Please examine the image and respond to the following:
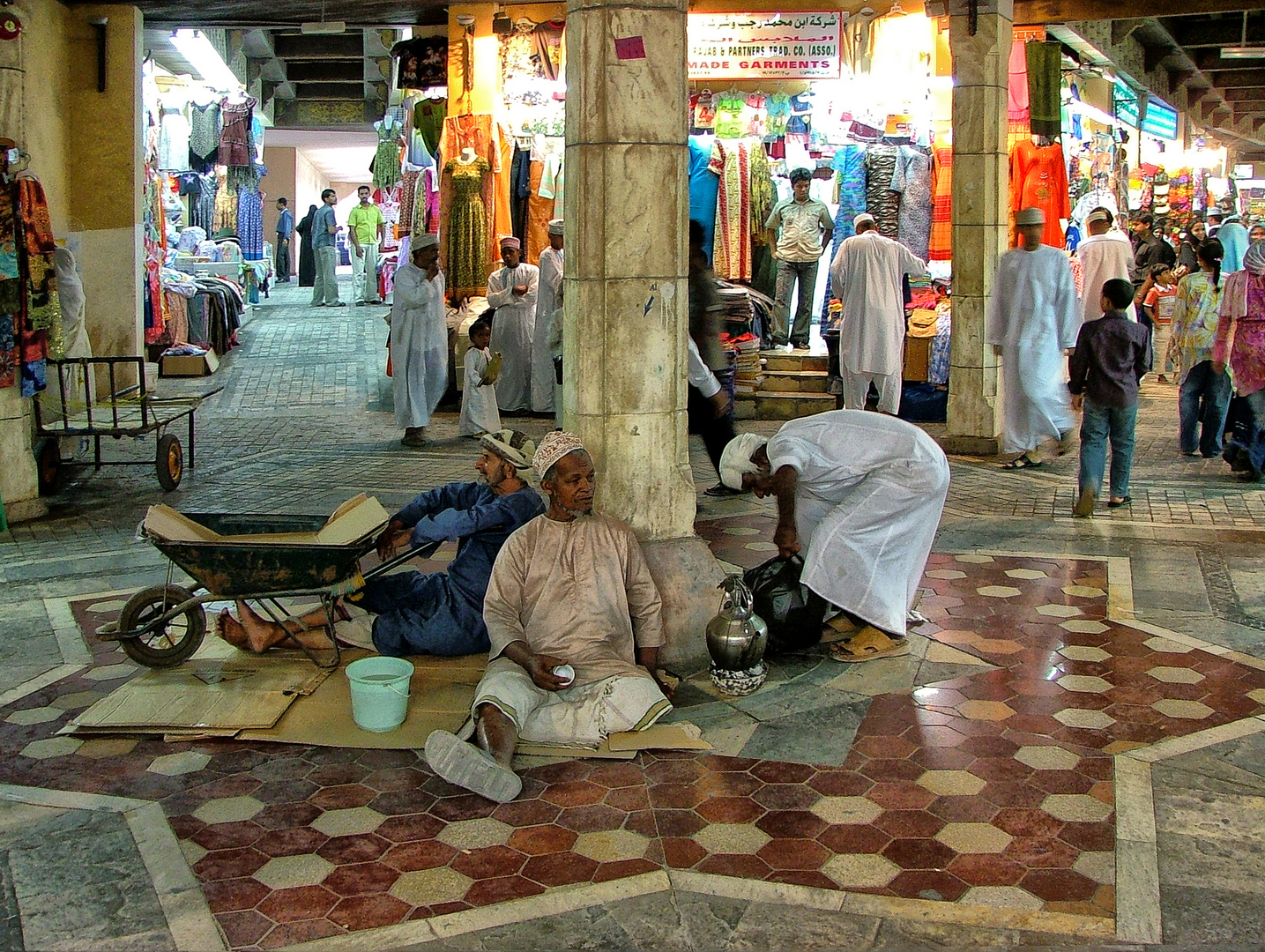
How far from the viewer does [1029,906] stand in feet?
12.1

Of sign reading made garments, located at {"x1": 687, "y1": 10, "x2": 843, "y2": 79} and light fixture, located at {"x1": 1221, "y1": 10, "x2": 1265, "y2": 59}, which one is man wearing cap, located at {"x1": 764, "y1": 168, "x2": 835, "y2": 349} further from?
light fixture, located at {"x1": 1221, "y1": 10, "x2": 1265, "y2": 59}

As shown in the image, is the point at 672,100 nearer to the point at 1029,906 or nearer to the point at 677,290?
the point at 677,290

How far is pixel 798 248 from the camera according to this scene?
541 inches

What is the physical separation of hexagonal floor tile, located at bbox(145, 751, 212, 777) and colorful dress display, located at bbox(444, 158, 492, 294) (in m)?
9.76

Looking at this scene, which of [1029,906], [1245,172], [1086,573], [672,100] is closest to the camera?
[1029,906]

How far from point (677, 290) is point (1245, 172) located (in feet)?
131

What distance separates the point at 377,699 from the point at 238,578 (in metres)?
0.86

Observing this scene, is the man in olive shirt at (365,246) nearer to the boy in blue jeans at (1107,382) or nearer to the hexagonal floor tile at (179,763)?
the boy in blue jeans at (1107,382)

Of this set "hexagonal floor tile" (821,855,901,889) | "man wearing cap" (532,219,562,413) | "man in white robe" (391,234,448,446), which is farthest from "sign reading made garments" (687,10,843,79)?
"hexagonal floor tile" (821,855,901,889)

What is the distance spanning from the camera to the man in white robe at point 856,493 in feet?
18.3

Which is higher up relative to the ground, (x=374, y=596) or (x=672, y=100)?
(x=672, y=100)

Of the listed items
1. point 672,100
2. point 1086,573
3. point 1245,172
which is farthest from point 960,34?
point 1245,172

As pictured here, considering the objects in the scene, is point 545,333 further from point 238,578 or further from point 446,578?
point 238,578

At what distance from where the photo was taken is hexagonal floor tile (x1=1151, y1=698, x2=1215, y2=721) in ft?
16.8
